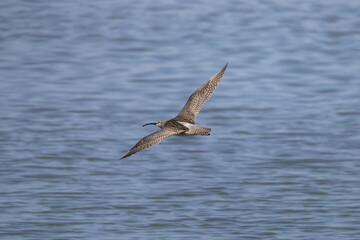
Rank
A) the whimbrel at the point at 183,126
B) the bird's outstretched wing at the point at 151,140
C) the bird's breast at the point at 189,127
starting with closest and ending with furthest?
the bird's outstretched wing at the point at 151,140 → the whimbrel at the point at 183,126 → the bird's breast at the point at 189,127

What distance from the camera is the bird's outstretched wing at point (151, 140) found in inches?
413

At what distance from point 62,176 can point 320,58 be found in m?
10.7

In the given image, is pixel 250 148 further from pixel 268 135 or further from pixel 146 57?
pixel 146 57

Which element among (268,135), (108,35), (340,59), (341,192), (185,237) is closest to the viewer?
(185,237)

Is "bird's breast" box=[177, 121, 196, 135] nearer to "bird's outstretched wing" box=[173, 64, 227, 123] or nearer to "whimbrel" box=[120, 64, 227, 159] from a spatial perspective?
"whimbrel" box=[120, 64, 227, 159]

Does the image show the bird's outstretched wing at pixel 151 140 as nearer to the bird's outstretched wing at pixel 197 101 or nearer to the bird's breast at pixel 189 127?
the bird's breast at pixel 189 127

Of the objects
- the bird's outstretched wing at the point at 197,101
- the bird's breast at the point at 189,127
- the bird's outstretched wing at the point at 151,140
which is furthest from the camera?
the bird's outstretched wing at the point at 197,101

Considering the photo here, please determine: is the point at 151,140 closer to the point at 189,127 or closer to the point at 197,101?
the point at 189,127

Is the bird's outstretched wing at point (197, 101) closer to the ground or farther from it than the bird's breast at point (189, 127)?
farther from it

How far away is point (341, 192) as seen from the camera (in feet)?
49.4

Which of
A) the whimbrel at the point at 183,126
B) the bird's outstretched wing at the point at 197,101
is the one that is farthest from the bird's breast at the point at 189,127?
the bird's outstretched wing at the point at 197,101

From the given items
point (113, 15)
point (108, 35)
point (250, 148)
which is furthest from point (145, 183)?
point (113, 15)

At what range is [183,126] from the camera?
11.7m

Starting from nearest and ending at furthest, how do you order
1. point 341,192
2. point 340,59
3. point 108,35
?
point 341,192 → point 340,59 → point 108,35
